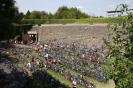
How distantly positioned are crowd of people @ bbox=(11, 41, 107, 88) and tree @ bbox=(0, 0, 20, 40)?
10236mm

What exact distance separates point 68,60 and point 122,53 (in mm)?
23017

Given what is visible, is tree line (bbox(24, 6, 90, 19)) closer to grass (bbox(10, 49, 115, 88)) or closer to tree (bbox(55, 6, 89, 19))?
tree (bbox(55, 6, 89, 19))

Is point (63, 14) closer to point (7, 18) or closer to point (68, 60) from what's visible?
point (68, 60)

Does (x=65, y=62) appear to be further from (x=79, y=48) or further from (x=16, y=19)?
(x=16, y=19)

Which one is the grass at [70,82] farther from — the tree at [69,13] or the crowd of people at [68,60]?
the tree at [69,13]

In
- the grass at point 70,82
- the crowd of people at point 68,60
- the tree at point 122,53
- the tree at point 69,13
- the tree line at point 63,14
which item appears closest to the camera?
the tree at point 122,53

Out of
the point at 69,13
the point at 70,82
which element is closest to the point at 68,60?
the point at 70,82

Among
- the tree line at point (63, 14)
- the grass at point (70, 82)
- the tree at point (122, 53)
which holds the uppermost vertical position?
the tree at point (122, 53)

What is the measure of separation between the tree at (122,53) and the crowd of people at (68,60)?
1512 cm

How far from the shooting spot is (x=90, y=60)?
33.8 m

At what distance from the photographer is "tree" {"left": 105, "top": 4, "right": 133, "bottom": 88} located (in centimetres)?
917

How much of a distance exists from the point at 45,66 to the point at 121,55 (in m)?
19.1

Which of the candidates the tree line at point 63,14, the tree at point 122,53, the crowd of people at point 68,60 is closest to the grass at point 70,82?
the crowd of people at point 68,60

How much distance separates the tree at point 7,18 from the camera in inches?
585
